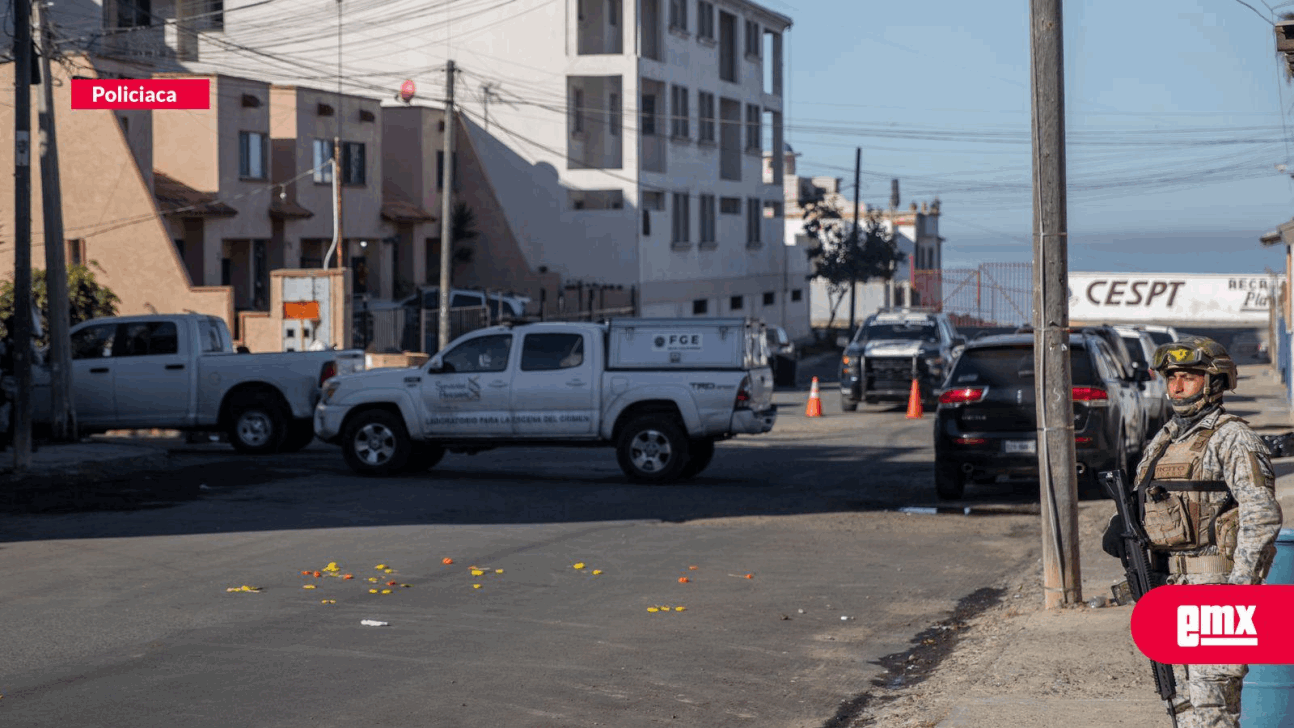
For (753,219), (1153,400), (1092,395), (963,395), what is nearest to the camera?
(1092,395)

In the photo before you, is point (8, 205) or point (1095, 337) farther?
point (8, 205)

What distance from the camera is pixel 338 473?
66.7 ft

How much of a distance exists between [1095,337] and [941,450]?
102 inches

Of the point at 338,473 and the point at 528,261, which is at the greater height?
the point at 528,261

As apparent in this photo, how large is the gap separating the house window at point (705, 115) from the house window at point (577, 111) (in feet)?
20.1

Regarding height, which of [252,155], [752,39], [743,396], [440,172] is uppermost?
[752,39]

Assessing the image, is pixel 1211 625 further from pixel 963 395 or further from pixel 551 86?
pixel 551 86

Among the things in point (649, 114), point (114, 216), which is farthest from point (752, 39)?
point (114, 216)

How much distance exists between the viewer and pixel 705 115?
60.3 meters

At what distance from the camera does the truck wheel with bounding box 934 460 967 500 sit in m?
17.2

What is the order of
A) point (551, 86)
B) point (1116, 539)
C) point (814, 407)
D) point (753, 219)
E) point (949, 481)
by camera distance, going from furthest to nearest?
point (753, 219)
point (551, 86)
point (814, 407)
point (949, 481)
point (1116, 539)

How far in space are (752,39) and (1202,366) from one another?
6113 centimetres

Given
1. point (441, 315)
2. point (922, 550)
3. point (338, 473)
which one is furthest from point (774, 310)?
point (922, 550)

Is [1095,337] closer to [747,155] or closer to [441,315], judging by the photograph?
[441,315]
